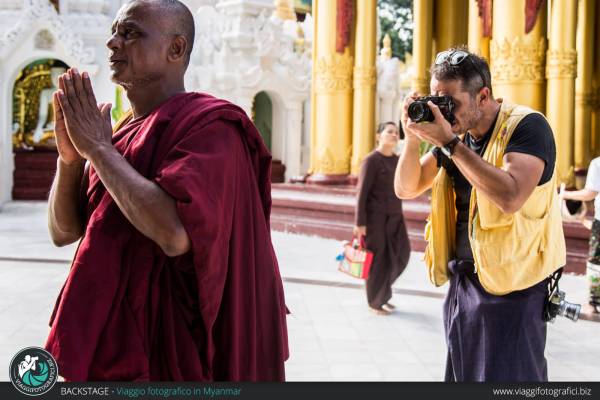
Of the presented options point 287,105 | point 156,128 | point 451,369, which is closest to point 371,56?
point 287,105

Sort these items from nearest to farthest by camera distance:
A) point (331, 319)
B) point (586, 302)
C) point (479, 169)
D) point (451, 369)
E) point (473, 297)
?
point (479, 169) < point (473, 297) < point (451, 369) < point (331, 319) < point (586, 302)

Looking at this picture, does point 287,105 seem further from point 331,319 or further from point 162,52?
point 162,52

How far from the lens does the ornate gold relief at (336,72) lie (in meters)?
12.4

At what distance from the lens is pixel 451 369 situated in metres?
Answer: 2.87

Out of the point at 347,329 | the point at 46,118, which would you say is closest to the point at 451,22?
the point at 347,329

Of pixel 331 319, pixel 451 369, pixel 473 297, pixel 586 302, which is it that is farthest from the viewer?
pixel 586 302

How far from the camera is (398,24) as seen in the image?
105 ft

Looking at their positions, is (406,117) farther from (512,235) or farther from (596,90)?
(596,90)

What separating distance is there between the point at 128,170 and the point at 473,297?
4.68 feet

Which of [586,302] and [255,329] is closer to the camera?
[255,329]

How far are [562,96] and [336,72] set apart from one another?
4029mm

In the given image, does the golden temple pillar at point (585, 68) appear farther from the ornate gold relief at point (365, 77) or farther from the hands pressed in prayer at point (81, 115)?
the hands pressed in prayer at point (81, 115)

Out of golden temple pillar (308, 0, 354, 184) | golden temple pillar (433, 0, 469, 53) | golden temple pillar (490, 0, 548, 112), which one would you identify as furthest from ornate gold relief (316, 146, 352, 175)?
golden temple pillar (490, 0, 548, 112)

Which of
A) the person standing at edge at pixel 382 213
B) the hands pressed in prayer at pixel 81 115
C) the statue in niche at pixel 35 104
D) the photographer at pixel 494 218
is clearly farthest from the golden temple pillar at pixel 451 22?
the hands pressed in prayer at pixel 81 115
